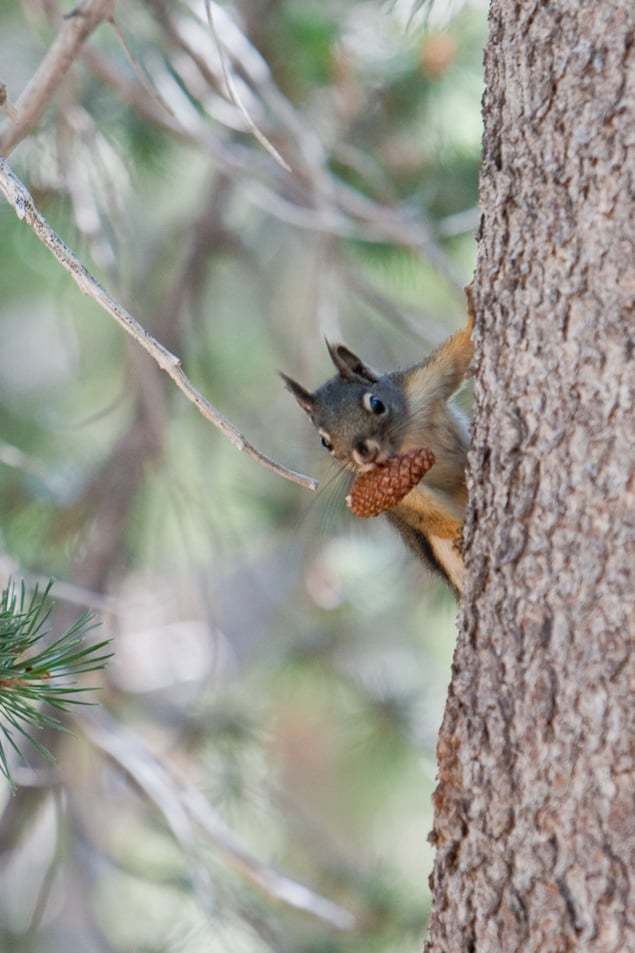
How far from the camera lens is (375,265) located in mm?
3051

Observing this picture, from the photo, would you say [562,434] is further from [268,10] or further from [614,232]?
[268,10]

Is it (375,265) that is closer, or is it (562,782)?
(562,782)

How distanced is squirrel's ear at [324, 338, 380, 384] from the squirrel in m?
0.03

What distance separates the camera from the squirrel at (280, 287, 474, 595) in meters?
1.80

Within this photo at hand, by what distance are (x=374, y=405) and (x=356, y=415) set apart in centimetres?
3

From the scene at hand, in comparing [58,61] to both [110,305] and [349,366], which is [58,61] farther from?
[110,305]

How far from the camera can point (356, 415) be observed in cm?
184

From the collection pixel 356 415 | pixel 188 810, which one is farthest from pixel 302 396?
pixel 188 810

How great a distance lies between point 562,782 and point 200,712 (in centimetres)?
237

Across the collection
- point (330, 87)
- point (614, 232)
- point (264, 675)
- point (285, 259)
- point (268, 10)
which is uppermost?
point (285, 259)

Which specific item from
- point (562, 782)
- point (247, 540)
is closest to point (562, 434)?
point (562, 782)

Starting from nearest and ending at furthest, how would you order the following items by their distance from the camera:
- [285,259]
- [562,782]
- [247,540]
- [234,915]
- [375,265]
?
[562,782] → [234,915] → [375,265] → [247,540] → [285,259]

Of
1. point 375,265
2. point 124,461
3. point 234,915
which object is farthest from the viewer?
point 124,461

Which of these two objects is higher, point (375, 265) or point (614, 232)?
point (375, 265)
